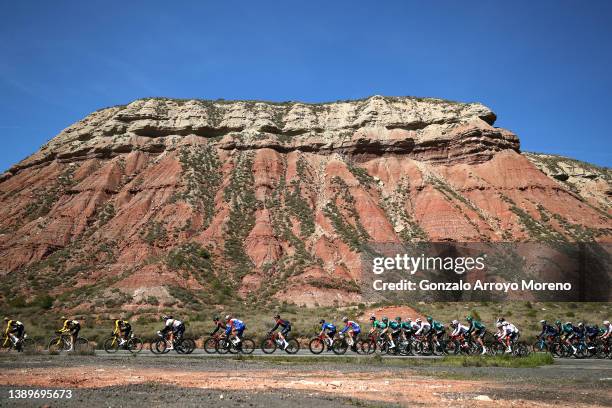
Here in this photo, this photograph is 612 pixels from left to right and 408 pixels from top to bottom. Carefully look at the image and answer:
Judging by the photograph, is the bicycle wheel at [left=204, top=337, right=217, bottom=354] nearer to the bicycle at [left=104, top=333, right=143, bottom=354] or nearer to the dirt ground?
the bicycle at [left=104, top=333, right=143, bottom=354]

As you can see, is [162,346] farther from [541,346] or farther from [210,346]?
[541,346]

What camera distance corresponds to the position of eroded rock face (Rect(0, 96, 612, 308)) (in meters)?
59.5

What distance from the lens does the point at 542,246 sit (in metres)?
62.0

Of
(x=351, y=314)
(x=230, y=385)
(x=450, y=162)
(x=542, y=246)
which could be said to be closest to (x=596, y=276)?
(x=542, y=246)

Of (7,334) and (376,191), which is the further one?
(376,191)

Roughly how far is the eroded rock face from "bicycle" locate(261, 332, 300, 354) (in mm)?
26387

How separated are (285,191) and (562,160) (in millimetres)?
66799

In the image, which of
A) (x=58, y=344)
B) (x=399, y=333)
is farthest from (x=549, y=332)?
(x=58, y=344)

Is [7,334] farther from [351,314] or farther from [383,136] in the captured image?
[383,136]

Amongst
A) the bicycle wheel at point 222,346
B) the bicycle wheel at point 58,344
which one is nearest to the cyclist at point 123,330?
the bicycle wheel at point 58,344

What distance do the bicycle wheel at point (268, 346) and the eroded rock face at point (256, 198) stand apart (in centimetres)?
2626

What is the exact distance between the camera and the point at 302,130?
281ft

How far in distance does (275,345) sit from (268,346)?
0.68 metres

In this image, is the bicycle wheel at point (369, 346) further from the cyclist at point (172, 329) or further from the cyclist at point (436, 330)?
the cyclist at point (172, 329)
